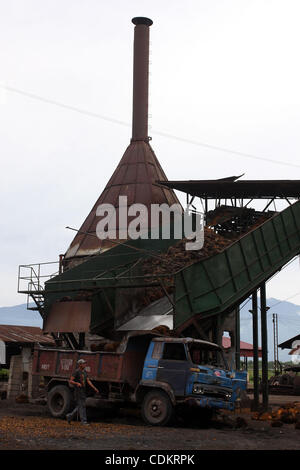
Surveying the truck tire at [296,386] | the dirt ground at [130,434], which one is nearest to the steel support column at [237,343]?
the dirt ground at [130,434]

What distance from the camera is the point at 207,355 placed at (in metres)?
16.2

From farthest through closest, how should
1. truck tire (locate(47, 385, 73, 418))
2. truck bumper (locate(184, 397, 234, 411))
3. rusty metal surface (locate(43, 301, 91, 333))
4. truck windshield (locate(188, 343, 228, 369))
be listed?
1. rusty metal surface (locate(43, 301, 91, 333))
2. truck tire (locate(47, 385, 73, 418))
3. truck windshield (locate(188, 343, 228, 369))
4. truck bumper (locate(184, 397, 234, 411))

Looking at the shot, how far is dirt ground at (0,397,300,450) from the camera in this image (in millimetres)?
11383

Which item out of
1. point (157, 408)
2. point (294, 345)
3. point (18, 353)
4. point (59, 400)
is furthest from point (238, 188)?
point (294, 345)

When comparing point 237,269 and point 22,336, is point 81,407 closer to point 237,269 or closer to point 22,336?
point 237,269

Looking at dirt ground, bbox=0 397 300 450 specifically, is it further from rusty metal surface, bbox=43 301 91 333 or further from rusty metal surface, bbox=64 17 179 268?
rusty metal surface, bbox=64 17 179 268

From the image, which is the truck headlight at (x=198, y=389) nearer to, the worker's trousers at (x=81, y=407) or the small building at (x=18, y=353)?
the worker's trousers at (x=81, y=407)

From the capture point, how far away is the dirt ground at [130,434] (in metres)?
11.4

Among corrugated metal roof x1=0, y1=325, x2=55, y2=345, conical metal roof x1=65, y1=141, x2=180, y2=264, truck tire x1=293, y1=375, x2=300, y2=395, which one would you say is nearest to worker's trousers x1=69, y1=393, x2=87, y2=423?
conical metal roof x1=65, y1=141, x2=180, y2=264

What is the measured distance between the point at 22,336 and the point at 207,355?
24.2 m

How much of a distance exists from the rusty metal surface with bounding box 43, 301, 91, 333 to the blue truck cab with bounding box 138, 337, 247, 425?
648 cm

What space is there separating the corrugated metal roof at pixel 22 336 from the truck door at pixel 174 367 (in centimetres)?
2145

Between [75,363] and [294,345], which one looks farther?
[294,345]
